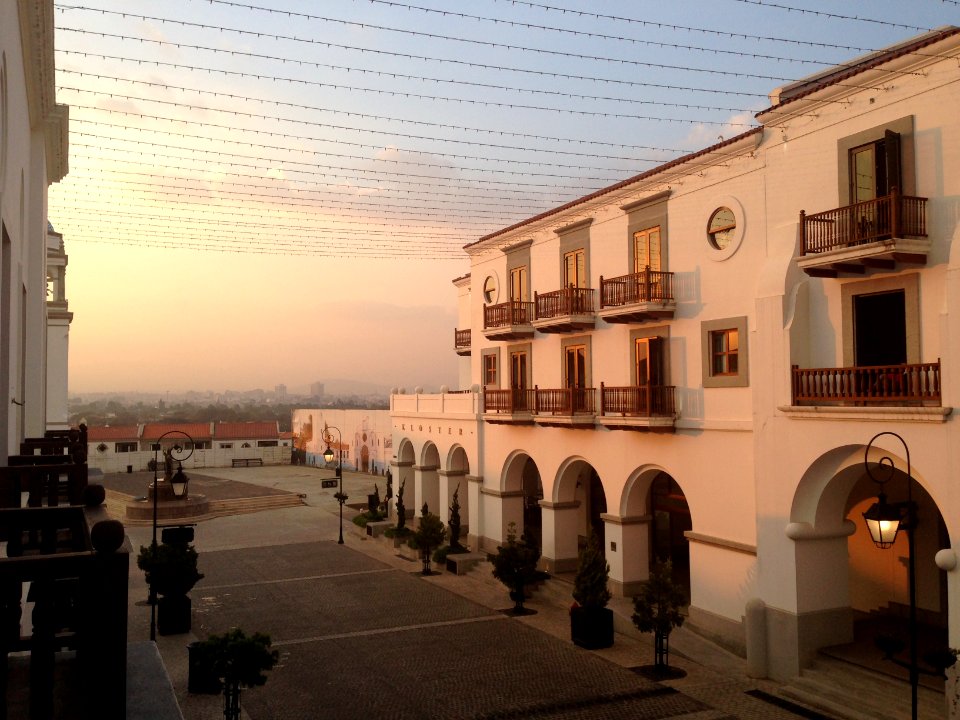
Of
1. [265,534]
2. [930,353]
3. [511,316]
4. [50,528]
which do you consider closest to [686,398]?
[930,353]

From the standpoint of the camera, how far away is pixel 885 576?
18.1m

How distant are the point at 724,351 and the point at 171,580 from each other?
15.5 metres

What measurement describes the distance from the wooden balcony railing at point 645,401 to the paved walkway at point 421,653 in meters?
5.41

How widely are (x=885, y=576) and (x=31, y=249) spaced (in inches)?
882

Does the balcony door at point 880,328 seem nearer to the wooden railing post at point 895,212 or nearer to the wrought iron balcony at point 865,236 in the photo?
the wrought iron balcony at point 865,236

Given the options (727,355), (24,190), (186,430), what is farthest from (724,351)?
(186,430)

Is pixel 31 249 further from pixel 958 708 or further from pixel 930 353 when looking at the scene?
pixel 958 708

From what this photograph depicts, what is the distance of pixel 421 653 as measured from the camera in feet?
61.4

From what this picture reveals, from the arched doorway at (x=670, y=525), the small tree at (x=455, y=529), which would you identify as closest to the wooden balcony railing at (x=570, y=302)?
the arched doorway at (x=670, y=525)

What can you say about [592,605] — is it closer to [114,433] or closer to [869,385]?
[869,385]

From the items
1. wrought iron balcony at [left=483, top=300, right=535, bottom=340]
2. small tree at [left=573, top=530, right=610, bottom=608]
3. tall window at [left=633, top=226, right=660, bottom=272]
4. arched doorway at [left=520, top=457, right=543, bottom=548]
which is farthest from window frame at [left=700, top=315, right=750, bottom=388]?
arched doorway at [left=520, top=457, right=543, bottom=548]

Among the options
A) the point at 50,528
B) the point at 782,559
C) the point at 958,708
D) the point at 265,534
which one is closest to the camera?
the point at 50,528

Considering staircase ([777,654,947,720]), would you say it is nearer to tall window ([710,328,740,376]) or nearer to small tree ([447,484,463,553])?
tall window ([710,328,740,376])

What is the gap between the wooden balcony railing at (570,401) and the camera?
23.1 m
